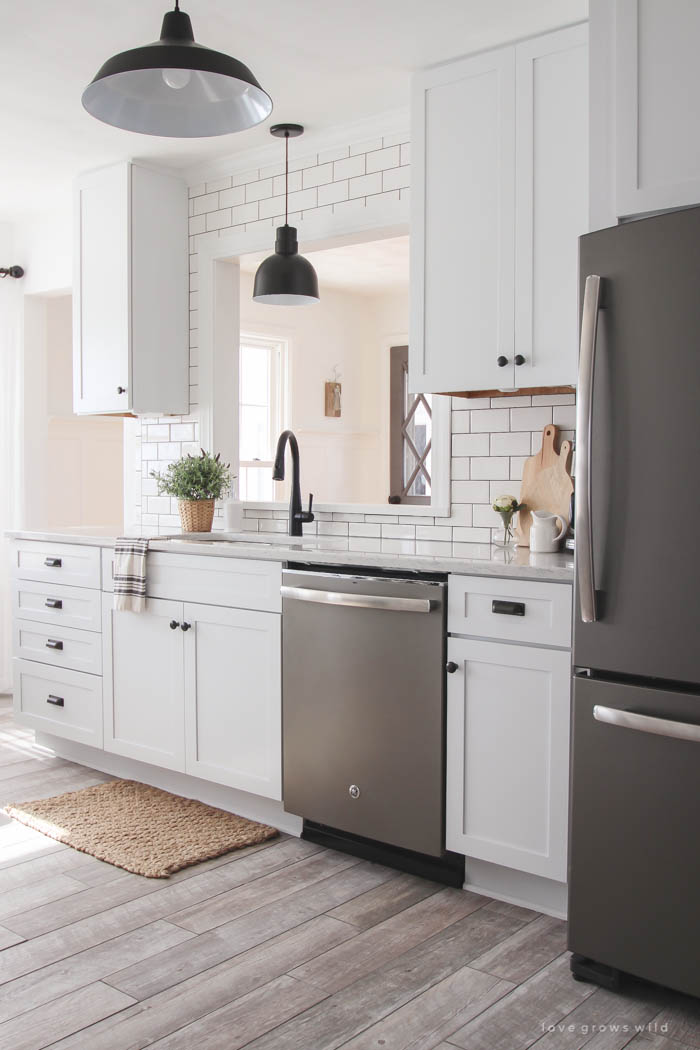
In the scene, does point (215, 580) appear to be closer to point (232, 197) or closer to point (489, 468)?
point (489, 468)

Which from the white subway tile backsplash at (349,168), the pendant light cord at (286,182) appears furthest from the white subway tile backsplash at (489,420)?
the pendant light cord at (286,182)

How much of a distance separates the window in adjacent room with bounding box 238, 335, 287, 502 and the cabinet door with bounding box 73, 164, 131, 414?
6.95 feet

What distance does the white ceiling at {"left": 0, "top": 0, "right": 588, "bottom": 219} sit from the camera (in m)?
2.68

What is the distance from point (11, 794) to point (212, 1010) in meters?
1.73

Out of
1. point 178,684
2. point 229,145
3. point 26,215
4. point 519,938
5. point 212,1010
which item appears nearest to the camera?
point 212,1010

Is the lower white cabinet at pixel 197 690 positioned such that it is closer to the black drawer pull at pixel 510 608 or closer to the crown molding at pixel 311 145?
the black drawer pull at pixel 510 608

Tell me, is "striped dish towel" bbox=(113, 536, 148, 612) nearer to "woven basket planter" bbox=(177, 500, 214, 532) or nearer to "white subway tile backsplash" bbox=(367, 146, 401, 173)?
"woven basket planter" bbox=(177, 500, 214, 532)

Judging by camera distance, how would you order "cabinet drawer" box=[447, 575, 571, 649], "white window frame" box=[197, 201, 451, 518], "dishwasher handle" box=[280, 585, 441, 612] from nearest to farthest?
"cabinet drawer" box=[447, 575, 571, 649]
"dishwasher handle" box=[280, 585, 441, 612]
"white window frame" box=[197, 201, 451, 518]

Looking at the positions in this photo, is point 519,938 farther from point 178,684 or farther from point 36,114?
point 36,114

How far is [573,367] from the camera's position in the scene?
9.06 ft

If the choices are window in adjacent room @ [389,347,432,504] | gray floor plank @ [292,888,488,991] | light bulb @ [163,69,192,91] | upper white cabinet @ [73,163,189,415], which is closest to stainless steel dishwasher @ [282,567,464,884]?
gray floor plank @ [292,888,488,991]

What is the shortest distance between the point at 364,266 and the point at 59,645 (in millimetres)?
3501

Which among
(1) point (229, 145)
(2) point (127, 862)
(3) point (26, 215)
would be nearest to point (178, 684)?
(2) point (127, 862)

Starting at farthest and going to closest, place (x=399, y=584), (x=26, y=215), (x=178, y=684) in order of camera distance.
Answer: (x=26, y=215)
(x=178, y=684)
(x=399, y=584)
